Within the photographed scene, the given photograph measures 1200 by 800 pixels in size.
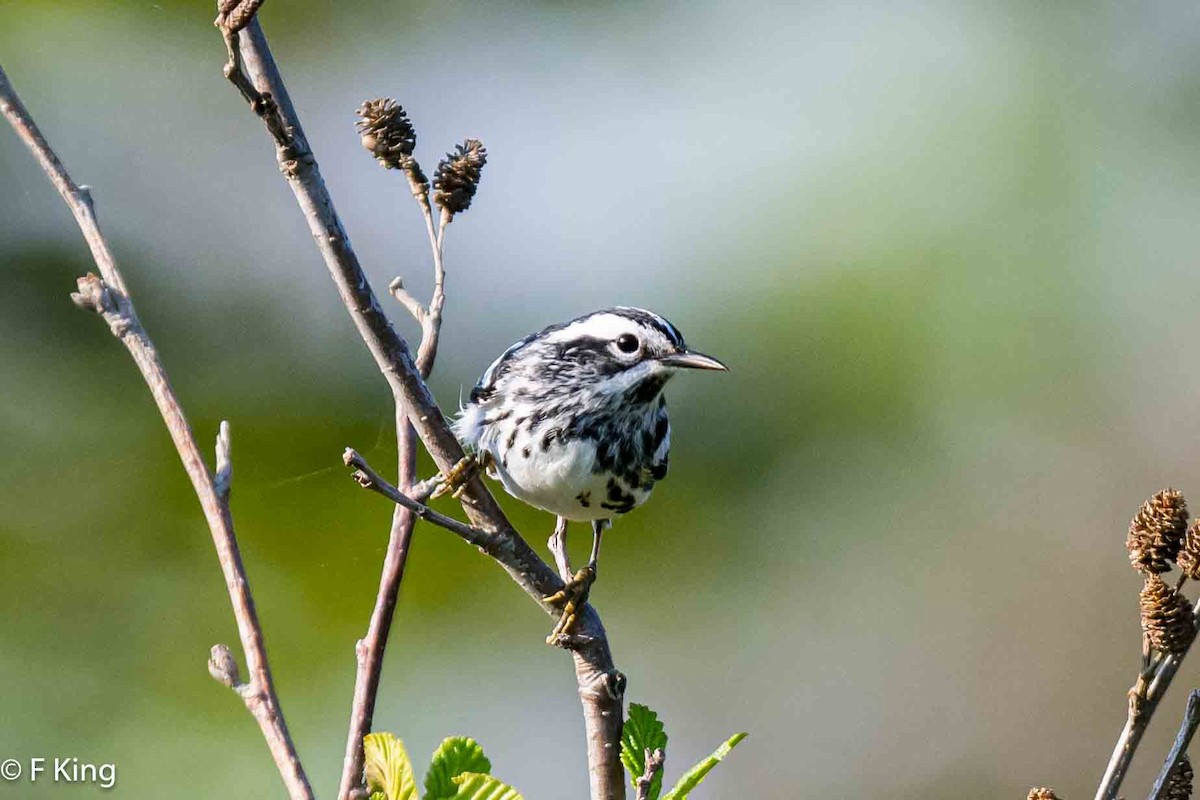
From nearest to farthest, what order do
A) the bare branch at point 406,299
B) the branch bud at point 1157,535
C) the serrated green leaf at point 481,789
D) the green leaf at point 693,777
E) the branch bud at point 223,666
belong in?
the serrated green leaf at point 481,789, the green leaf at point 693,777, the branch bud at point 1157,535, the branch bud at point 223,666, the bare branch at point 406,299

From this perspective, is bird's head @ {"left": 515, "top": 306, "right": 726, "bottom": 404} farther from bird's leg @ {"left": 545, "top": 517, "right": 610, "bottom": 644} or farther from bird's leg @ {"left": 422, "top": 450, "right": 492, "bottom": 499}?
bird's leg @ {"left": 422, "top": 450, "right": 492, "bottom": 499}

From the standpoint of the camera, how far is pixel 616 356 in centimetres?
244

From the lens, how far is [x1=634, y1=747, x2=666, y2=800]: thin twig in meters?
1.31

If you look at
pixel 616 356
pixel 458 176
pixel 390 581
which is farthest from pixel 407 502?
pixel 616 356

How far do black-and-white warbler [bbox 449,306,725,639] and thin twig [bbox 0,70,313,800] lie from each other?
73cm

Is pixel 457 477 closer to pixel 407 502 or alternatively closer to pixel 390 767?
pixel 407 502

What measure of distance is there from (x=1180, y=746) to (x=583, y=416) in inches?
51.5

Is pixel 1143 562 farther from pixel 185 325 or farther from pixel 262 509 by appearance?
pixel 185 325

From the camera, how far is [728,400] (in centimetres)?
456

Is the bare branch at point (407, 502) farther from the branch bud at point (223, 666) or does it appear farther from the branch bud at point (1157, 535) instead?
the branch bud at point (1157, 535)

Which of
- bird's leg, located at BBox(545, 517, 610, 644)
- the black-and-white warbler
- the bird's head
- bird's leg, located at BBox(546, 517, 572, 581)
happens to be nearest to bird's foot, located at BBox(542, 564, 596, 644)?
bird's leg, located at BBox(545, 517, 610, 644)

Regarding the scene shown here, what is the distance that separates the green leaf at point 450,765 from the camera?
116 cm

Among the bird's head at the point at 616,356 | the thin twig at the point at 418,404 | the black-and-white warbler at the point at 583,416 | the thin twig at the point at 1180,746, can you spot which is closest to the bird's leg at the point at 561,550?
the black-and-white warbler at the point at 583,416

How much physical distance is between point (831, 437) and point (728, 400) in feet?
1.50
